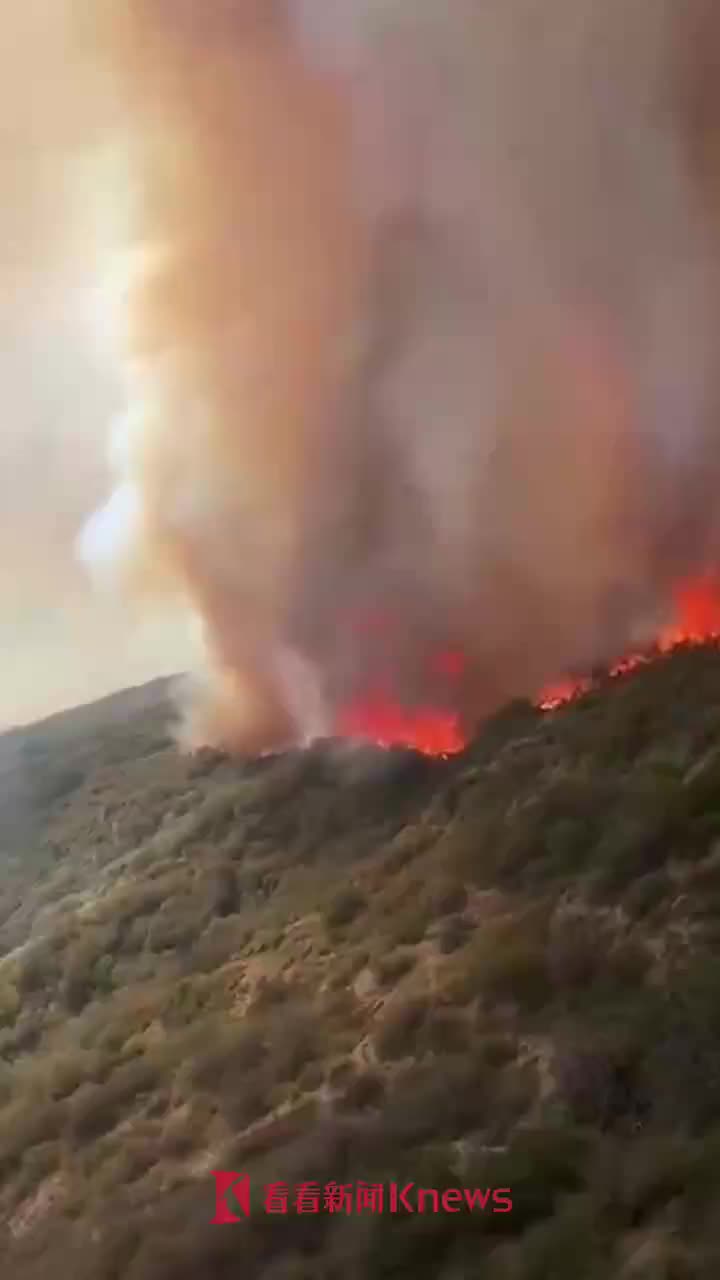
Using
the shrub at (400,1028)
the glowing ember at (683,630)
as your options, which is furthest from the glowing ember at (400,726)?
Answer: the shrub at (400,1028)

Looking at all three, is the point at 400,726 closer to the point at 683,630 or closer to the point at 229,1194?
the point at 683,630

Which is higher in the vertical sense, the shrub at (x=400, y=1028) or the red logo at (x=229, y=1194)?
the shrub at (x=400, y=1028)

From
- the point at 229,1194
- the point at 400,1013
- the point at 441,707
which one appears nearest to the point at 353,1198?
the point at 229,1194

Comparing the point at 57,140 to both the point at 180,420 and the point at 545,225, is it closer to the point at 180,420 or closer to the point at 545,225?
the point at 180,420

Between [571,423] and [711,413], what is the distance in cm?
121

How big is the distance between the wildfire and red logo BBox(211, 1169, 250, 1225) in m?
4.86

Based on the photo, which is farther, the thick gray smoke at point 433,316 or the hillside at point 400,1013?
the thick gray smoke at point 433,316

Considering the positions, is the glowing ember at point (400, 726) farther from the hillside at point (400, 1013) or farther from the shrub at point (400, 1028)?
the shrub at point (400, 1028)

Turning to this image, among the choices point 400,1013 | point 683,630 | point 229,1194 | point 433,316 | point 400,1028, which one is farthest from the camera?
point 433,316

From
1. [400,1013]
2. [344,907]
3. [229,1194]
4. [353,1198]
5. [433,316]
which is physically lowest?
[353,1198]

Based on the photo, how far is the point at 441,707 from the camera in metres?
14.5

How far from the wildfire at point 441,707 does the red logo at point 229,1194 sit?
16.0 feet

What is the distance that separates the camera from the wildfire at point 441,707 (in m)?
→ 13.7

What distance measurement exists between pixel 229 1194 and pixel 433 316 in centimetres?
796
